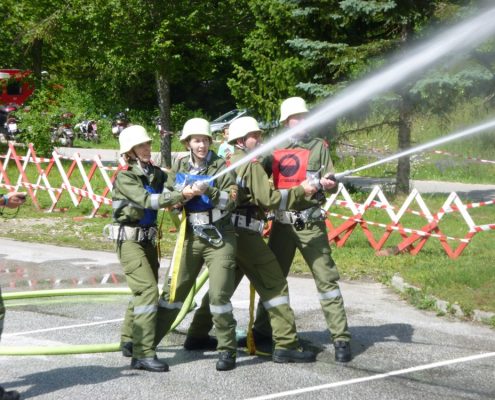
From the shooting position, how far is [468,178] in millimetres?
22797

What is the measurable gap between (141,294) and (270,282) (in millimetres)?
1034

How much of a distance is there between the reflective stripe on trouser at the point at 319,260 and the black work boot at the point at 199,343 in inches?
34.1

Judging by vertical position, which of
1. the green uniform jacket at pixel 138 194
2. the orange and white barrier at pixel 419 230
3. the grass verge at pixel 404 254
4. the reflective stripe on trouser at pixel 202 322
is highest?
the green uniform jacket at pixel 138 194

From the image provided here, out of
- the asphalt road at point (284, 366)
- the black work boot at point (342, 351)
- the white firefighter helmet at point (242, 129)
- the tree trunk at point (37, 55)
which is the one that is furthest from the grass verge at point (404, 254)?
the tree trunk at point (37, 55)

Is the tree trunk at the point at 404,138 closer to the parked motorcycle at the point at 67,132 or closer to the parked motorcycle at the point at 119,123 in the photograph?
the parked motorcycle at the point at 67,132

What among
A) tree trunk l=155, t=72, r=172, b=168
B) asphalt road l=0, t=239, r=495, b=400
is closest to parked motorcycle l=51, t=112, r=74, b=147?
tree trunk l=155, t=72, r=172, b=168

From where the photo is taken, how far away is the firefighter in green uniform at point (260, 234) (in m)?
7.23

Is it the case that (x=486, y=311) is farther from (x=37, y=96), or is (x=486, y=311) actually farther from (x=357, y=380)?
(x=37, y=96)

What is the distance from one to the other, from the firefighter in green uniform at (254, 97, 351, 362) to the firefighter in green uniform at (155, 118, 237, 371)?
593 millimetres

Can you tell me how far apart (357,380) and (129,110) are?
3584 cm

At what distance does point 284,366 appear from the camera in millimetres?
7184

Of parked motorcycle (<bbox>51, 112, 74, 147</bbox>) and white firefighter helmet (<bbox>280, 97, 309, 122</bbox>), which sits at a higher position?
parked motorcycle (<bbox>51, 112, 74, 147</bbox>)

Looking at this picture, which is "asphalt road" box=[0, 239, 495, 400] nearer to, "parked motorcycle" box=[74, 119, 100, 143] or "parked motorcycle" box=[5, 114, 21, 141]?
"parked motorcycle" box=[5, 114, 21, 141]

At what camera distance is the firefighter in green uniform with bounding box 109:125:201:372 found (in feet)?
22.9
